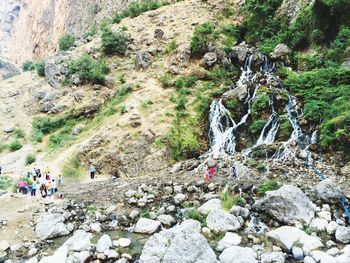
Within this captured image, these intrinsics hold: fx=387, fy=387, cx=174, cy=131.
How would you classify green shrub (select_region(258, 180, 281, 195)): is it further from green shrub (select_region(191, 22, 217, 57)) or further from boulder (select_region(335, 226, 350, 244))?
green shrub (select_region(191, 22, 217, 57))

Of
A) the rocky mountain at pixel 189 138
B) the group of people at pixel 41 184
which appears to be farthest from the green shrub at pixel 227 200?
the group of people at pixel 41 184

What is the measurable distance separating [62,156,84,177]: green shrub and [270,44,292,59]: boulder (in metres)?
13.7

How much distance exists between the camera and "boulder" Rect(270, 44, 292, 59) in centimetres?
2448

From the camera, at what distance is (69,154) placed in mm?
22531

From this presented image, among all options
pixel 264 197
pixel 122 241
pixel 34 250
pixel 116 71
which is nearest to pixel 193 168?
pixel 264 197

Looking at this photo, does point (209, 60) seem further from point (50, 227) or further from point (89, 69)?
point (50, 227)

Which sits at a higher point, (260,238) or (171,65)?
(171,65)

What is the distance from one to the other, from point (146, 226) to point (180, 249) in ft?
10.4

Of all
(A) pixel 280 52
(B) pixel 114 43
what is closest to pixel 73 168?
(B) pixel 114 43

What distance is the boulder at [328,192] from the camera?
13289 millimetres

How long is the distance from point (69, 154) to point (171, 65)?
30.8 feet

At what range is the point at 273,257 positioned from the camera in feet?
34.5

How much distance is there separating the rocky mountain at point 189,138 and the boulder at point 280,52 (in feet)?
0.33

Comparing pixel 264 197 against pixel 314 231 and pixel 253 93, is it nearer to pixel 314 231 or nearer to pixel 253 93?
pixel 314 231
